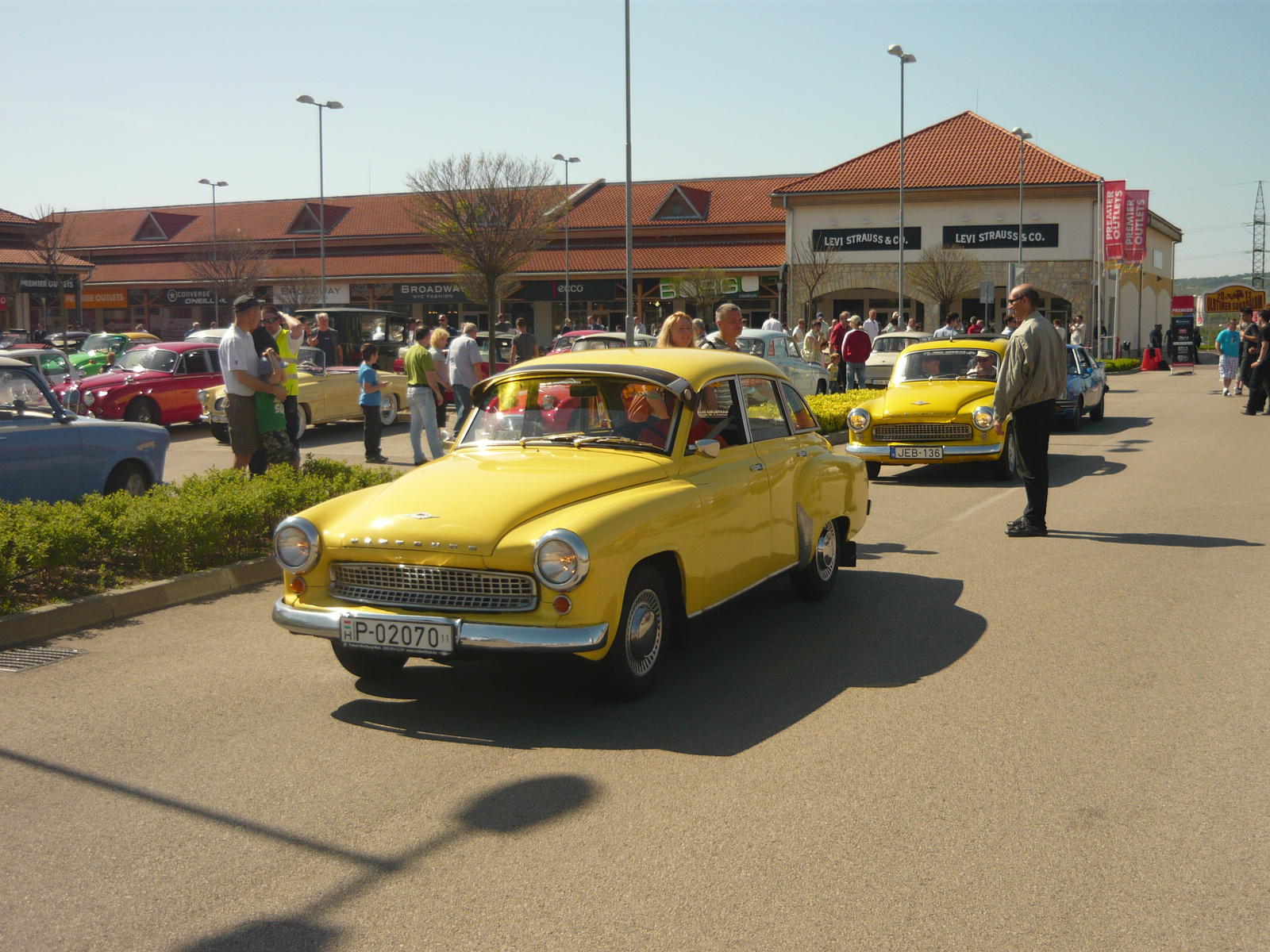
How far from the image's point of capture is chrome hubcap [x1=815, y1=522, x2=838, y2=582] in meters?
7.68

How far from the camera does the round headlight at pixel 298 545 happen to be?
560 centimetres

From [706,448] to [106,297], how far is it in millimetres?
64706

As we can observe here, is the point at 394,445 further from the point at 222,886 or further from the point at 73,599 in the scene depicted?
the point at 222,886

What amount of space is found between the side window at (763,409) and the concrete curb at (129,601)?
3.89 metres

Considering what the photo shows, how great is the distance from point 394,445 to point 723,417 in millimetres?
13062

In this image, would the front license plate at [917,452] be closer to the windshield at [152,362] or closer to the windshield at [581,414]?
the windshield at [581,414]

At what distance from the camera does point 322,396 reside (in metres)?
20.9

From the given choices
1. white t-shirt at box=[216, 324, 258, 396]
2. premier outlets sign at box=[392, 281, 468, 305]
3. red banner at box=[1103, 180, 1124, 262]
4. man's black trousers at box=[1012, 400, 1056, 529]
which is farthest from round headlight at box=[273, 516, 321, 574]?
premier outlets sign at box=[392, 281, 468, 305]

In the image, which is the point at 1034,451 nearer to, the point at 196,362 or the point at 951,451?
the point at 951,451

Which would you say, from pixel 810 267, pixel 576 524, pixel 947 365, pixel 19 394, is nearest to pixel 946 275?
pixel 810 267

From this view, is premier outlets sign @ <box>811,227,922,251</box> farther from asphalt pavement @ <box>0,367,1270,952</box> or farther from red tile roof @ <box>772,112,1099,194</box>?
asphalt pavement @ <box>0,367,1270,952</box>

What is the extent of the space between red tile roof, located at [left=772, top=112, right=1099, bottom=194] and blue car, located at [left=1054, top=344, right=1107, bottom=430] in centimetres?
3061

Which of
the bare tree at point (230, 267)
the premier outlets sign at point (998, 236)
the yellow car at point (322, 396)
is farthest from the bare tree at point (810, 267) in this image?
the yellow car at point (322, 396)

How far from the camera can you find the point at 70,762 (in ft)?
16.3
